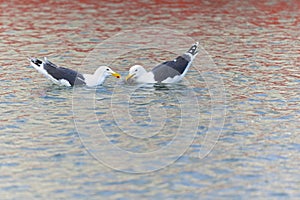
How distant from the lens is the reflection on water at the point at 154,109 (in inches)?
490

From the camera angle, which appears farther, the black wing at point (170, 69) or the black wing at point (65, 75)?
the black wing at point (170, 69)

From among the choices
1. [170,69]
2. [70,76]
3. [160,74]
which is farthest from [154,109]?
[70,76]

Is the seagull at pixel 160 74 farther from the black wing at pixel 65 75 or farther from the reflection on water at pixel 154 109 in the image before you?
the black wing at pixel 65 75

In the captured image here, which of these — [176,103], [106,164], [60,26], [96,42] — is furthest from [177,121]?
[60,26]

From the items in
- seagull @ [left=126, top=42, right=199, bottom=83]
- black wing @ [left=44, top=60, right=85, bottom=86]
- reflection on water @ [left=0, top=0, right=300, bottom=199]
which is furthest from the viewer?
seagull @ [left=126, top=42, right=199, bottom=83]

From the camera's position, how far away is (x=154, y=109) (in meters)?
17.0

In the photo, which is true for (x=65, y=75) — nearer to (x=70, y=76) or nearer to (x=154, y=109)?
(x=70, y=76)

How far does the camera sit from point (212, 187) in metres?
12.2

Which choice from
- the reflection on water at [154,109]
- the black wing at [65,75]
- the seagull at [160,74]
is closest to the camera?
the reflection on water at [154,109]

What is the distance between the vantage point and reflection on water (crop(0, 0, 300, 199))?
12.4m

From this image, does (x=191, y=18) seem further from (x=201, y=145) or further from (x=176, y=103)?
(x=201, y=145)

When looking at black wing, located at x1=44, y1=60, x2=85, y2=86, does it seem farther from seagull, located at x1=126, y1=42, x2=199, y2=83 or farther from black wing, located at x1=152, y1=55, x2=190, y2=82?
black wing, located at x1=152, y1=55, x2=190, y2=82

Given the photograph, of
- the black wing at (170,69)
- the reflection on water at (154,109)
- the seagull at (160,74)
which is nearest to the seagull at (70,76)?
the reflection on water at (154,109)

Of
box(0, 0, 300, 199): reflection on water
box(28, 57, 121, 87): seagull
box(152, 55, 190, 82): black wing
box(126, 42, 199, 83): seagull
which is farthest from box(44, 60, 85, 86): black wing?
box(152, 55, 190, 82): black wing
